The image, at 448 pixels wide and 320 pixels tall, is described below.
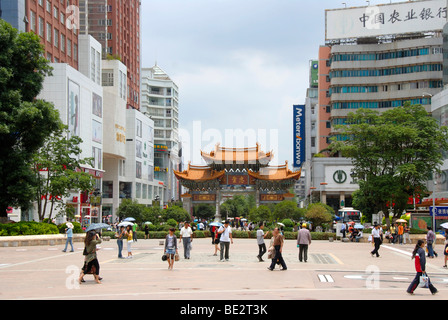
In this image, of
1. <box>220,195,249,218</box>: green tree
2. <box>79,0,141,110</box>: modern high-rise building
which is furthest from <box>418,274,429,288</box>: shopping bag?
<box>220,195,249,218</box>: green tree

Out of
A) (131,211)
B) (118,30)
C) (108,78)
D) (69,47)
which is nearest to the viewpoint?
(131,211)

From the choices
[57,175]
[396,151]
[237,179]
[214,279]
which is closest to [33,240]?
[57,175]

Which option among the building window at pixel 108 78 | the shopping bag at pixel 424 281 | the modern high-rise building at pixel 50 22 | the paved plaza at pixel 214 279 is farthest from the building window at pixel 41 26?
the shopping bag at pixel 424 281

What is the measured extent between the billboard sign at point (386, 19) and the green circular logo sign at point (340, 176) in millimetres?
19297

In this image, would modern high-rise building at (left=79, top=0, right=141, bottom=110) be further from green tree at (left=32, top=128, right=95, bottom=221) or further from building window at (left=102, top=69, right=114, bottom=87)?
green tree at (left=32, top=128, right=95, bottom=221)

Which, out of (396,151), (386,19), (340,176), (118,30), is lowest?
(340,176)

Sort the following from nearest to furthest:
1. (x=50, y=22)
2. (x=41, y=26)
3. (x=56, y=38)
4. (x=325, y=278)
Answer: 1. (x=325, y=278)
2. (x=41, y=26)
3. (x=50, y=22)
4. (x=56, y=38)

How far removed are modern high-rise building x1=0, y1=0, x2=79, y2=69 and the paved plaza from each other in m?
34.1

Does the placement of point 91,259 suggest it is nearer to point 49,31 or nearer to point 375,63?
point 49,31

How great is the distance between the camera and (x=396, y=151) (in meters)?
43.5

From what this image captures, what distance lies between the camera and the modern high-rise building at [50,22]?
5378cm

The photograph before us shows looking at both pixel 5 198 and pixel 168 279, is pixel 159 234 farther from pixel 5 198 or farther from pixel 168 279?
pixel 168 279

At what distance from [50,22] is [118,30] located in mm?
28928
